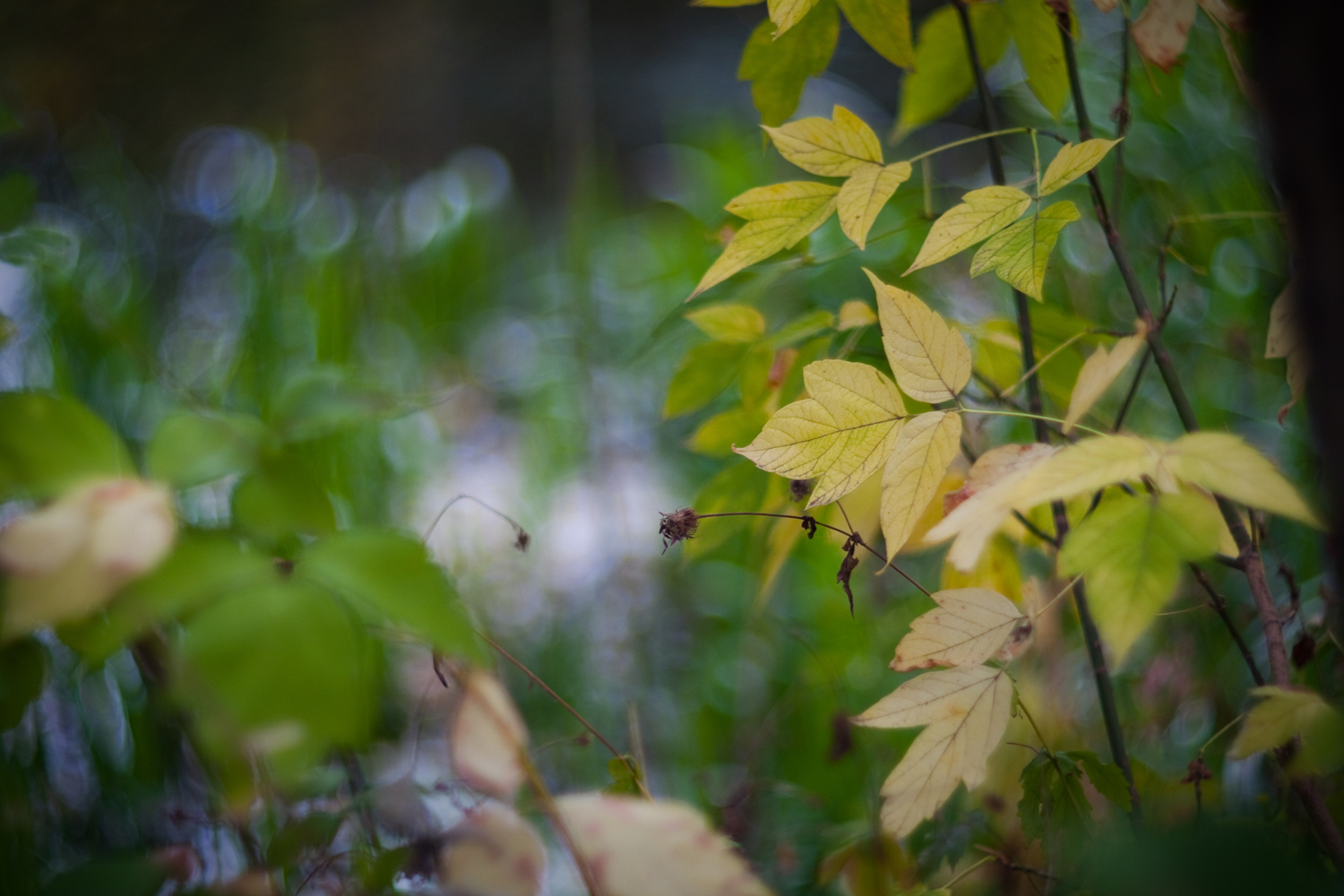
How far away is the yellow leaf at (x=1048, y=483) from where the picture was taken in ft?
0.58

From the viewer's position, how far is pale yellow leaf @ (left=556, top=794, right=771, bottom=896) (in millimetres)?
169

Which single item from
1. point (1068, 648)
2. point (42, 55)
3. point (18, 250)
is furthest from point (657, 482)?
point (42, 55)

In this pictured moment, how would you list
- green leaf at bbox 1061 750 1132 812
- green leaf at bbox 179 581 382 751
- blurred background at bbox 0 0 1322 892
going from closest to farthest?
green leaf at bbox 179 581 382 751
green leaf at bbox 1061 750 1132 812
blurred background at bbox 0 0 1322 892

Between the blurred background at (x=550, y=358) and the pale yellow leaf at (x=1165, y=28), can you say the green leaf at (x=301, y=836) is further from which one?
the pale yellow leaf at (x=1165, y=28)

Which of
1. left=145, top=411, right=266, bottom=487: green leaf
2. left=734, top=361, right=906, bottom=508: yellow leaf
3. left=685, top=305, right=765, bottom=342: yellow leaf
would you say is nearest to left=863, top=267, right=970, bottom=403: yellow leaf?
left=734, top=361, right=906, bottom=508: yellow leaf

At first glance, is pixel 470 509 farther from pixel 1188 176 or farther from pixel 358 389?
pixel 1188 176

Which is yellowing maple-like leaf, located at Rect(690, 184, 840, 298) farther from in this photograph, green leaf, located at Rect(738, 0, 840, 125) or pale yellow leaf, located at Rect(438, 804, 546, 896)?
pale yellow leaf, located at Rect(438, 804, 546, 896)

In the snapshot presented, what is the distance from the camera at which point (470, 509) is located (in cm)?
102

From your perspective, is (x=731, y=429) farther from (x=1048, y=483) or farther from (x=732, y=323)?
(x=1048, y=483)

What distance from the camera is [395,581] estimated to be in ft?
0.56

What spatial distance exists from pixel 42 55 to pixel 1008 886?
1.34m

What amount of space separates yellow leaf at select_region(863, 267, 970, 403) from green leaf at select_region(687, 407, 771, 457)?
0.12 meters

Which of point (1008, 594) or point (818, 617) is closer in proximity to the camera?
point (1008, 594)

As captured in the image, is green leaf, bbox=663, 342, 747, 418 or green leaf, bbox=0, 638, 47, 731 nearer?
green leaf, bbox=0, 638, 47, 731
